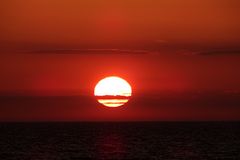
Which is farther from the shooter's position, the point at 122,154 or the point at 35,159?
the point at 122,154

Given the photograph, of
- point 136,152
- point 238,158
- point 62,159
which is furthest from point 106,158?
point 238,158

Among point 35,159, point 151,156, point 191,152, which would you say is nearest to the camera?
point 35,159

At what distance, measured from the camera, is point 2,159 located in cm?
8006

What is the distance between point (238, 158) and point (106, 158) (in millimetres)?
17962

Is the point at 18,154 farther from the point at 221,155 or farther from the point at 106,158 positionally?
the point at 221,155

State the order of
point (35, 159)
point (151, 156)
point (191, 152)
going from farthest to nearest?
point (191, 152)
point (151, 156)
point (35, 159)

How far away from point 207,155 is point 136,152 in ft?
39.9

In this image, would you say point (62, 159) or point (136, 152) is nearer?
point (62, 159)

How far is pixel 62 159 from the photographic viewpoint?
266 ft

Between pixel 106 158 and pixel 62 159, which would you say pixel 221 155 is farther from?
pixel 62 159

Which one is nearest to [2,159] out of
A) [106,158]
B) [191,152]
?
[106,158]

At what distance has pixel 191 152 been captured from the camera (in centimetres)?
9081

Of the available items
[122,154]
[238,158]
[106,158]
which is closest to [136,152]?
[122,154]

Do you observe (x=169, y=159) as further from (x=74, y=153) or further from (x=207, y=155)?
(x=74, y=153)
